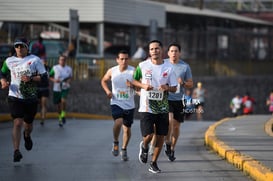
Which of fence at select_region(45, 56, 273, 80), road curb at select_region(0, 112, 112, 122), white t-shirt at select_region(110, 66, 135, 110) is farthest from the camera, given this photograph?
fence at select_region(45, 56, 273, 80)

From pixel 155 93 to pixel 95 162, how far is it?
195cm

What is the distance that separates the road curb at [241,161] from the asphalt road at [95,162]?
0.35 ft

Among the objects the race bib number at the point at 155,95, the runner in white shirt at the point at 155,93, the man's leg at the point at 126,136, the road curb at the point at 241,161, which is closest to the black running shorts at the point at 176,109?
the man's leg at the point at 126,136

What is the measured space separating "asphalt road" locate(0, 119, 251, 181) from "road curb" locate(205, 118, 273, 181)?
106mm

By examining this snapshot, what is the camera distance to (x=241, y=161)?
485 inches

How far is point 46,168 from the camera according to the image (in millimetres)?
12555

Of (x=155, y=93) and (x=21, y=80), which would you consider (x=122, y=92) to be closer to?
(x=21, y=80)

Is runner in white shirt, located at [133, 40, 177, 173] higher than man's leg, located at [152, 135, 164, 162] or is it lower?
higher

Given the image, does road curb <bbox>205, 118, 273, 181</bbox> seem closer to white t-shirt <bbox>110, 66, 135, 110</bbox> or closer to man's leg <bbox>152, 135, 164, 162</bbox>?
man's leg <bbox>152, 135, 164, 162</bbox>

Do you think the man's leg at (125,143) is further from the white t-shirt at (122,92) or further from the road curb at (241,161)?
the road curb at (241,161)

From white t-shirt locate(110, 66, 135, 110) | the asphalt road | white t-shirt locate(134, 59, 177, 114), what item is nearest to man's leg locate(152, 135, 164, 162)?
the asphalt road

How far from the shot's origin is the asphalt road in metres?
11.7

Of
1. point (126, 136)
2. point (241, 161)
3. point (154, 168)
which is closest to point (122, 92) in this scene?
point (126, 136)

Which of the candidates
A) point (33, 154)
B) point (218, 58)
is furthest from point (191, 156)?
point (218, 58)
